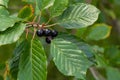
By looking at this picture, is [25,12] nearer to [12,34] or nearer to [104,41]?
[12,34]

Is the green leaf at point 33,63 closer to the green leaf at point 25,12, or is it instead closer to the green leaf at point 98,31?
the green leaf at point 25,12

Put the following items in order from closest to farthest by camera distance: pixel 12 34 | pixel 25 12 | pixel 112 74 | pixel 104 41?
pixel 12 34 < pixel 25 12 < pixel 112 74 < pixel 104 41

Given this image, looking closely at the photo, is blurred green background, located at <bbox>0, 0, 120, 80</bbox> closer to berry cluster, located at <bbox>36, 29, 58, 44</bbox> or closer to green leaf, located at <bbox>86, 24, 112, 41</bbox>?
green leaf, located at <bbox>86, 24, 112, 41</bbox>

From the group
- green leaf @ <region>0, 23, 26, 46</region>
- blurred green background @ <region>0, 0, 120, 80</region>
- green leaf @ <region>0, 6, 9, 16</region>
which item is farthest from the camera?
blurred green background @ <region>0, 0, 120, 80</region>

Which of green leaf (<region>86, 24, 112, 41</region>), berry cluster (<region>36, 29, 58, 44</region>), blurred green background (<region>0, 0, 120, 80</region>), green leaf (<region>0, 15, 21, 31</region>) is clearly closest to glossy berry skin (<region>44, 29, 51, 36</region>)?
berry cluster (<region>36, 29, 58, 44</region>)

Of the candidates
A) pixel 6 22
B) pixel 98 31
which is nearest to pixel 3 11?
pixel 6 22

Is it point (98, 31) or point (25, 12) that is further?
point (98, 31)
